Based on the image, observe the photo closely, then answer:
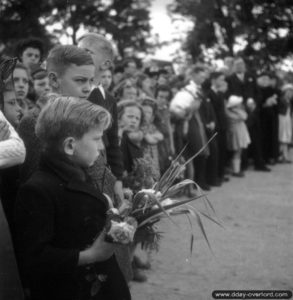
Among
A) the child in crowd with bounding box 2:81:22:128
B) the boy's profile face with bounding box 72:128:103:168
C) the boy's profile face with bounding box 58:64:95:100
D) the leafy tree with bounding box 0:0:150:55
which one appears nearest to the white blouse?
the boy's profile face with bounding box 72:128:103:168

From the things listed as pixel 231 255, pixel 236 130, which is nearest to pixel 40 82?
pixel 231 255

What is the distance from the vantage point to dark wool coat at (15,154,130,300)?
207 centimetres

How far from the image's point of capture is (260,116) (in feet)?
40.0

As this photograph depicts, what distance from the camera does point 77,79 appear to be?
2.93 m

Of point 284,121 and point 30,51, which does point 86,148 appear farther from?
point 284,121

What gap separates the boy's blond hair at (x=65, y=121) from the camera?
221cm

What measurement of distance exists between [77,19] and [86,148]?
262 inches

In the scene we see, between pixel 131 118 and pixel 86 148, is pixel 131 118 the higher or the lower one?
the lower one

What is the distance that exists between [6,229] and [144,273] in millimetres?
3001

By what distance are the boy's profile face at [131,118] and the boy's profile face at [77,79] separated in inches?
104

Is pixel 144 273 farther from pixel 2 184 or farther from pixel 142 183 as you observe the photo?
pixel 2 184

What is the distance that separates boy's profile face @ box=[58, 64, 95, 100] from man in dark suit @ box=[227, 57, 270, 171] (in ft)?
26.3

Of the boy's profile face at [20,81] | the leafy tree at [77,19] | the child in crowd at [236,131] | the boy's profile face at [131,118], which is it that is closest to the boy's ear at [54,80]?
the boy's profile face at [20,81]

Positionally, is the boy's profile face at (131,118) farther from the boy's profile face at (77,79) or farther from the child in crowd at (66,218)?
the child in crowd at (66,218)
